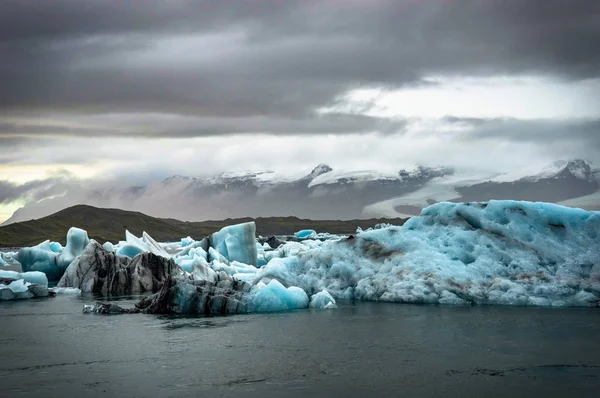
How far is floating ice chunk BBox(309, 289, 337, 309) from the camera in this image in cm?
2534

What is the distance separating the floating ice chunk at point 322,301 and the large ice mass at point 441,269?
37 mm

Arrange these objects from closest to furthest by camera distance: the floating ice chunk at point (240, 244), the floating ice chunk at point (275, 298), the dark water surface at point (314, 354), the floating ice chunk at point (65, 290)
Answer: the dark water surface at point (314, 354) → the floating ice chunk at point (275, 298) → the floating ice chunk at point (65, 290) → the floating ice chunk at point (240, 244)

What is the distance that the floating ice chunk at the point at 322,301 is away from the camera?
25.3 metres

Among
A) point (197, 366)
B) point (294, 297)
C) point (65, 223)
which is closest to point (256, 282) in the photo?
point (294, 297)

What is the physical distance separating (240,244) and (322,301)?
57.3 ft

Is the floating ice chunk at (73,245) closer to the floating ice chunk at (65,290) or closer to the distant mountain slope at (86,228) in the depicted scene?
the floating ice chunk at (65,290)

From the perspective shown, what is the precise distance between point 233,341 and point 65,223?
170 meters

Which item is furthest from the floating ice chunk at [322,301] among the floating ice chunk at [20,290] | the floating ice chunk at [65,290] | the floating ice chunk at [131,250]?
the floating ice chunk at [131,250]

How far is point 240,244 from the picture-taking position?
42.2m

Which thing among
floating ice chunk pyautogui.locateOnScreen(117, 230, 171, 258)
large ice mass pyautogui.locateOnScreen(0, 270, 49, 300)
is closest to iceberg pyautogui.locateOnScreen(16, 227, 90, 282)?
floating ice chunk pyautogui.locateOnScreen(117, 230, 171, 258)

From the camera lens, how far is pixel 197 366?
16.1m

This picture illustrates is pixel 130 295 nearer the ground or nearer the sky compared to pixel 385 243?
nearer the ground

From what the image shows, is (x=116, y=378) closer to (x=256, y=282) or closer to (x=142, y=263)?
(x=256, y=282)

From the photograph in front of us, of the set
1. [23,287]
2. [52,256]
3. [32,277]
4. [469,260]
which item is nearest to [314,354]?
[469,260]
